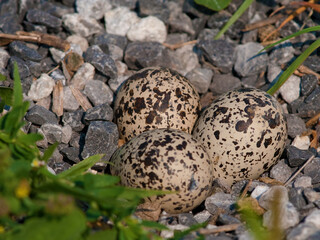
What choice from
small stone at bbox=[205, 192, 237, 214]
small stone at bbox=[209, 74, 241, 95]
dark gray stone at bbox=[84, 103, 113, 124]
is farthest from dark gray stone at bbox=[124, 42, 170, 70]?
small stone at bbox=[205, 192, 237, 214]

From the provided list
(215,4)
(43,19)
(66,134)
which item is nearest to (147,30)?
(215,4)

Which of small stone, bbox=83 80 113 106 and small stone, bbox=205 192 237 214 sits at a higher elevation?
small stone, bbox=83 80 113 106

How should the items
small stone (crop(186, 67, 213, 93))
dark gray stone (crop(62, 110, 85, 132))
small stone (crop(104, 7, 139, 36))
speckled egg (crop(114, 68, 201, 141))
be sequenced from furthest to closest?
small stone (crop(104, 7, 139, 36)) → small stone (crop(186, 67, 213, 93)) → dark gray stone (crop(62, 110, 85, 132)) → speckled egg (crop(114, 68, 201, 141))

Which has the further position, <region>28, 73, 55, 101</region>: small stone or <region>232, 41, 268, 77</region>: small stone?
<region>232, 41, 268, 77</region>: small stone

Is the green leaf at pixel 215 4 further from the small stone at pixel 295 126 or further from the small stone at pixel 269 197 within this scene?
the small stone at pixel 269 197

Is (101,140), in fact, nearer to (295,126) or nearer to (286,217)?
(286,217)

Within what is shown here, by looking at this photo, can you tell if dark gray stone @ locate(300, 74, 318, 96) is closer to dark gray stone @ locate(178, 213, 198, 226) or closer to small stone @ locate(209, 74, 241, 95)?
small stone @ locate(209, 74, 241, 95)

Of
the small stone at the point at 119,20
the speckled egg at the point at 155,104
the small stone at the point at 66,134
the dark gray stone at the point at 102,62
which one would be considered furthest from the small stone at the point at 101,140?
the small stone at the point at 119,20
